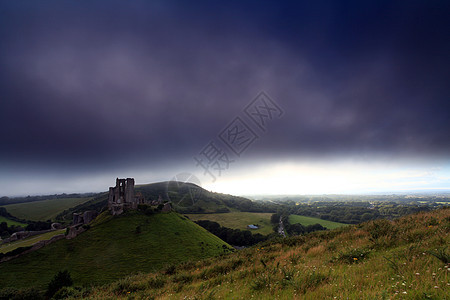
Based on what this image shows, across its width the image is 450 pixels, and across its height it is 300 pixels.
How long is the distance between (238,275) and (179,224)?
195 ft

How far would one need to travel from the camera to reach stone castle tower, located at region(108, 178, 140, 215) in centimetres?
5772

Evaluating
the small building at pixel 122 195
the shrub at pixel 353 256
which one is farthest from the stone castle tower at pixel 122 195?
the shrub at pixel 353 256

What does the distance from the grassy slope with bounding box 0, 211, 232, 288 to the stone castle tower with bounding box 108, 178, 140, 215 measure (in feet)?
12.2

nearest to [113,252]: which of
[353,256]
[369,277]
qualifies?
[353,256]

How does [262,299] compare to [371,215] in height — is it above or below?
above

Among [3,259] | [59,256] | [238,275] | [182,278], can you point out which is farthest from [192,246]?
[238,275]

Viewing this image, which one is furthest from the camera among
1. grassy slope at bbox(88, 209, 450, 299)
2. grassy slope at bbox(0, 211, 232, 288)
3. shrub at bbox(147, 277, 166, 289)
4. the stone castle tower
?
the stone castle tower

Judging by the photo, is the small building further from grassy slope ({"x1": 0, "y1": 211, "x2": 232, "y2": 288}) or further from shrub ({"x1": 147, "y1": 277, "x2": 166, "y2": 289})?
shrub ({"x1": 147, "y1": 277, "x2": 166, "y2": 289})

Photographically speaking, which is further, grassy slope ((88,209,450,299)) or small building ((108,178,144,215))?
small building ((108,178,144,215))

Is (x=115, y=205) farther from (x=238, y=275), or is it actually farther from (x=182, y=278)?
(x=238, y=275)

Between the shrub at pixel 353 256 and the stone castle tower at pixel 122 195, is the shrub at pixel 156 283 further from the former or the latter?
the stone castle tower at pixel 122 195

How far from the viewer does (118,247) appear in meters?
42.8

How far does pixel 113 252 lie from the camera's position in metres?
40.9

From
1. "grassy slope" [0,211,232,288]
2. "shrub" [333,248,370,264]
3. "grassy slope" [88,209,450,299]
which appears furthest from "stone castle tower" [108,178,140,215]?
"shrub" [333,248,370,264]
